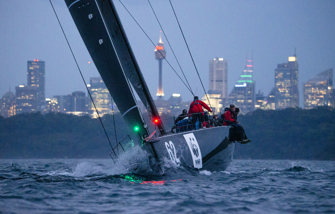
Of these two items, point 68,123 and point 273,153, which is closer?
point 273,153

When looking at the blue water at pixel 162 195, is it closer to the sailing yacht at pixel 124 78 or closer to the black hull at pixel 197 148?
the black hull at pixel 197 148

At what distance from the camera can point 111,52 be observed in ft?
38.2

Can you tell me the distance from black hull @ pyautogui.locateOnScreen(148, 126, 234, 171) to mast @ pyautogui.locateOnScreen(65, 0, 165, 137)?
0.60 m

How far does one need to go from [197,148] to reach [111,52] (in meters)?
3.28

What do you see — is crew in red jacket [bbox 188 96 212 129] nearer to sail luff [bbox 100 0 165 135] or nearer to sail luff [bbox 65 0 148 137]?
sail luff [bbox 100 0 165 135]

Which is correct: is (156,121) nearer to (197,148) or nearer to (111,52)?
(197,148)

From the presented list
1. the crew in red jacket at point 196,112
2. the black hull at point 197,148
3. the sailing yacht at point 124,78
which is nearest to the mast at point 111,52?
the sailing yacht at point 124,78

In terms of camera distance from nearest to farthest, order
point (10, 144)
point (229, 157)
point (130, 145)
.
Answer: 1. point (130, 145)
2. point (229, 157)
3. point (10, 144)

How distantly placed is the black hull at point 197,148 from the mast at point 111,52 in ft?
1.96

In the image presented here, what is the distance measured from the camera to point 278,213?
8.04 m

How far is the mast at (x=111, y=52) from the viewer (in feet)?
38.2

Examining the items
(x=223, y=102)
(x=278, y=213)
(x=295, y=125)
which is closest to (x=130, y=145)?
(x=278, y=213)

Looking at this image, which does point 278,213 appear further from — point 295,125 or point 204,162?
point 295,125

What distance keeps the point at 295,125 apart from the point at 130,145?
88440 mm
